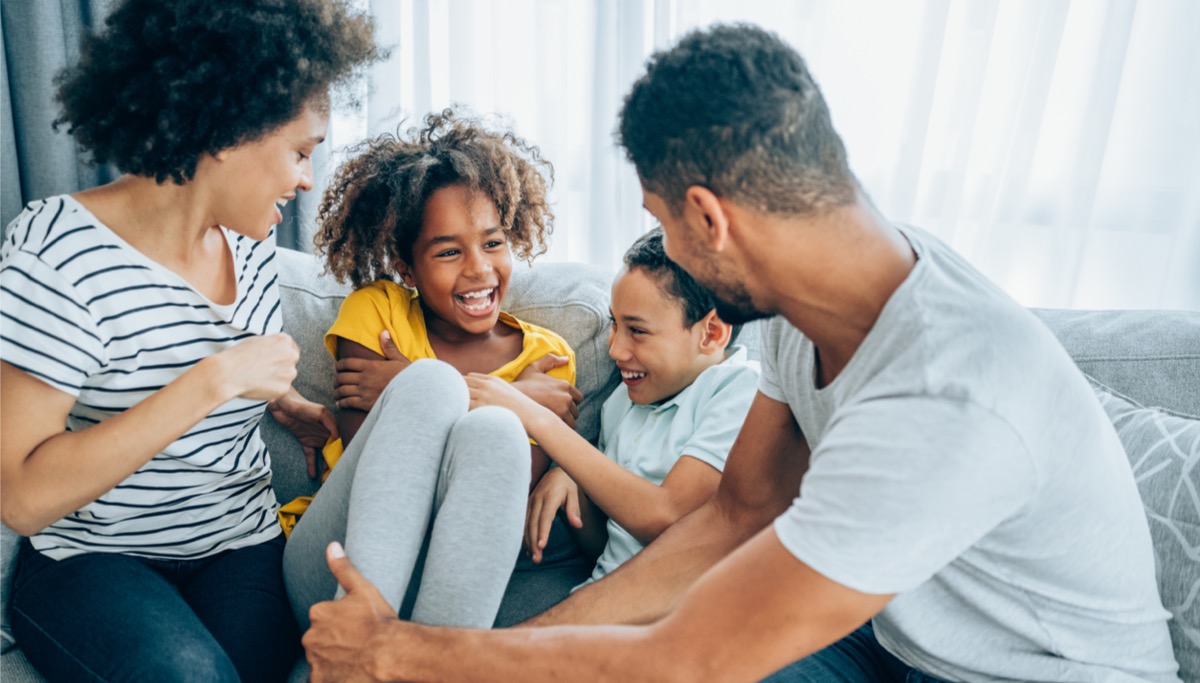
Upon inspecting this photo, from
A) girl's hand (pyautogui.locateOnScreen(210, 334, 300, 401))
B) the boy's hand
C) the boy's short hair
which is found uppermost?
the boy's short hair

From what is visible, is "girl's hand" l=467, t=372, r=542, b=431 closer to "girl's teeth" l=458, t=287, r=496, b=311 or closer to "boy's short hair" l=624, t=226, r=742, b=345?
"girl's teeth" l=458, t=287, r=496, b=311

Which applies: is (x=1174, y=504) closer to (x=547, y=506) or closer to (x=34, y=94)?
(x=547, y=506)

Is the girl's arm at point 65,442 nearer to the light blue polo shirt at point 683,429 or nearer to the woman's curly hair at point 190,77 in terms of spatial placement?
the woman's curly hair at point 190,77

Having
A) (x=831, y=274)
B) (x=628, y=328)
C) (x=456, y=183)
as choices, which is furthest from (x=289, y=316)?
(x=831, y=274)

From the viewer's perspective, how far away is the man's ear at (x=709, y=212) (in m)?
1.00

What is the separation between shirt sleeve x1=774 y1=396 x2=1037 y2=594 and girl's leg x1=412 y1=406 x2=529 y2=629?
0.45m

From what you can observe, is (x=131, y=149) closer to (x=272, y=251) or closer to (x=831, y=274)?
(x=272, y=251)

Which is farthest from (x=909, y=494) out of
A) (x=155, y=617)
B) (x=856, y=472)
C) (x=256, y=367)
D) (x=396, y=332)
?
(x=396, y=332)

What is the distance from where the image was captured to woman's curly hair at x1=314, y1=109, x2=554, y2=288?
1.70 meters


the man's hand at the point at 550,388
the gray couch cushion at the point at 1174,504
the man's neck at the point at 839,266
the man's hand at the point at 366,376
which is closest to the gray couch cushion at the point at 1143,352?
the gray couch cushion at the point at 1174,504

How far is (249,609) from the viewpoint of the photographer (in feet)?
4.49

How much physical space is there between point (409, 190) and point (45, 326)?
671mm

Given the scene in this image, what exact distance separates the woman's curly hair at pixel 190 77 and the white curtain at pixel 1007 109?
798mm

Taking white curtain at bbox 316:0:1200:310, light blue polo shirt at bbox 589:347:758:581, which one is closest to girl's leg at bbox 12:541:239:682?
light blue polo shirt at bbox 589:347:758:581
